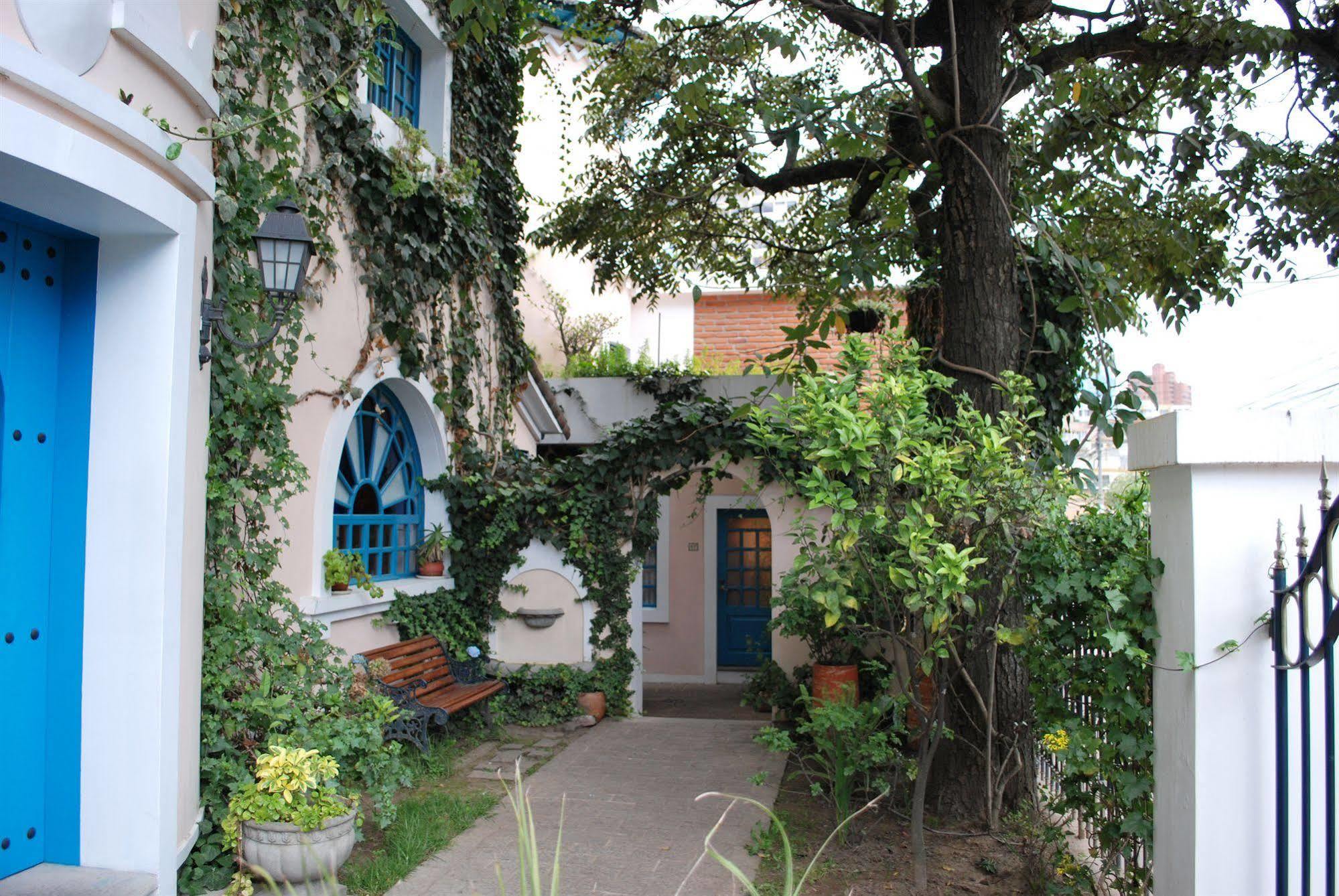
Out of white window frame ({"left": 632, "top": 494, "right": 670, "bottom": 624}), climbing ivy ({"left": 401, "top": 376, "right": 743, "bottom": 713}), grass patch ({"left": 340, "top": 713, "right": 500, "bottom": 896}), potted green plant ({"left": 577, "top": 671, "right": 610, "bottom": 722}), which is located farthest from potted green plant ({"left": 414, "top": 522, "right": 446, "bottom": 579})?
white window frame ({"left": 632, "top": 494, "right": 670, "bottom": 624})

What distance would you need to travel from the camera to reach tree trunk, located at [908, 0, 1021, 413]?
528 centimetres

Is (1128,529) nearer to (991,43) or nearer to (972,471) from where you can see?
(972,471)

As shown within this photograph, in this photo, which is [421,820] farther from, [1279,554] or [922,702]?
[1279,554]

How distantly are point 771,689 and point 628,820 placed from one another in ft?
10.4

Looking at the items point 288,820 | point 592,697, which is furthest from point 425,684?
point 288,820

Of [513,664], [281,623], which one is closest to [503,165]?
[513,664]

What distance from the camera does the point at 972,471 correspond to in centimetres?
393

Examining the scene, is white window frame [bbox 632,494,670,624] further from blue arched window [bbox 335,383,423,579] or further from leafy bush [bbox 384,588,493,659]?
blue arched window [bbox 335,383,423,579]

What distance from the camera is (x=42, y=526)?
3713 mm

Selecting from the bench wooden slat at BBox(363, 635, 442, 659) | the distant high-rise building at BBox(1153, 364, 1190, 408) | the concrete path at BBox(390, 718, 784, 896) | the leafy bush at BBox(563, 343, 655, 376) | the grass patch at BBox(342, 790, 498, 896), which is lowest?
the concrete path at BBox(390, 718, 784, 896)

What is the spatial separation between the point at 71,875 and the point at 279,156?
3.89 meters

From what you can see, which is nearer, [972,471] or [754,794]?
[972,471]

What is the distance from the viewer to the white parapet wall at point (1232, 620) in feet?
9.47

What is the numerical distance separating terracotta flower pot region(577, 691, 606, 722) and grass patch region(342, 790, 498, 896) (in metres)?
2.32
